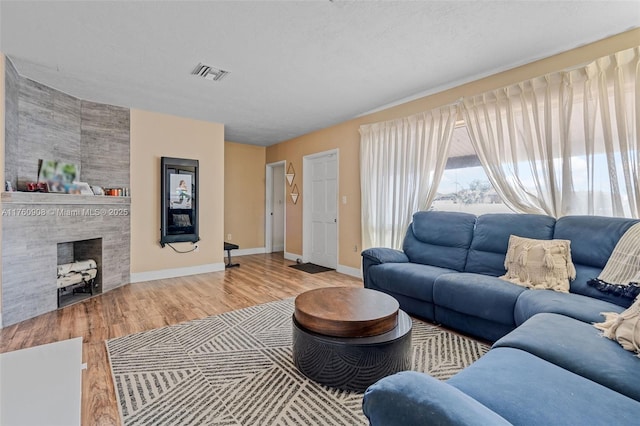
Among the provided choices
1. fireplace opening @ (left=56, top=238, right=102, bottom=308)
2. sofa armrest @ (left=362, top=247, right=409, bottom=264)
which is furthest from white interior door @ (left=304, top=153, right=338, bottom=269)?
fireplace opening @ (left=56, top=238, right=102, bottom=308)

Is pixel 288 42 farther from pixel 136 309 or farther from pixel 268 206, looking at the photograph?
pixel 268 206

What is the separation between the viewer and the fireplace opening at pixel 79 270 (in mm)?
3344

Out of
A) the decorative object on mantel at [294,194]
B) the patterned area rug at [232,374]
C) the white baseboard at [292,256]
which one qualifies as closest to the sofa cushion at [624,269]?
the patterned area rug at [232,374]

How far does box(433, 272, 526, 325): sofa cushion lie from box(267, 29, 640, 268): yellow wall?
2.03 meters

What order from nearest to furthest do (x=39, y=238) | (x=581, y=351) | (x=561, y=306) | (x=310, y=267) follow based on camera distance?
(x=581, y=351)
(x=561, y=306)
(x=39, y=238)
(x=310, y=267)

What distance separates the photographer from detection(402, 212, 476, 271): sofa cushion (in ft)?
9.84

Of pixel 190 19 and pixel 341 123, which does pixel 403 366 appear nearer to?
pixel 190 19

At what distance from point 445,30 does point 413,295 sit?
227 centimetres

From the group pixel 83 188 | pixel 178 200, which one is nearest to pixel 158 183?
pixel 178 200

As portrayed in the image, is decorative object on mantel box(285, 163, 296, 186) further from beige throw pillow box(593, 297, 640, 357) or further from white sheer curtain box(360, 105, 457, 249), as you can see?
beige throw pillow box(593, 297, 640, 357)

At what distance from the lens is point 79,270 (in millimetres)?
3479

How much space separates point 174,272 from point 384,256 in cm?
328

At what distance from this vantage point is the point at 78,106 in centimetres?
373

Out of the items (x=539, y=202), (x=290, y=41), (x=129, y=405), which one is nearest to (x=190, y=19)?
(x=290, y=41)
